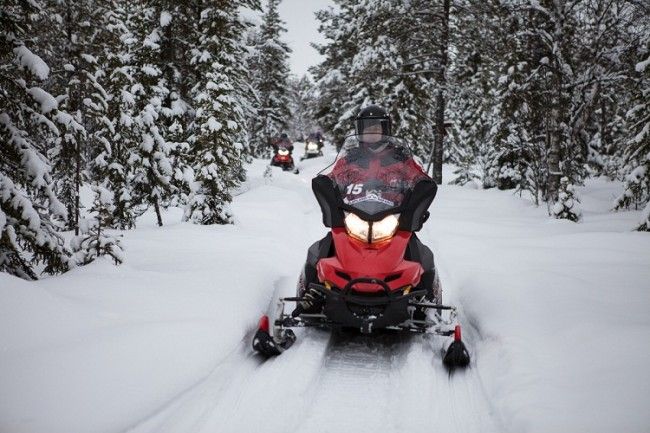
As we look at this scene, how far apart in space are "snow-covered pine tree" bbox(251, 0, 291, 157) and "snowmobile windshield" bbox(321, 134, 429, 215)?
3115cm

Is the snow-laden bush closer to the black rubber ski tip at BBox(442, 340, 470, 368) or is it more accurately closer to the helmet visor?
the helmet visor

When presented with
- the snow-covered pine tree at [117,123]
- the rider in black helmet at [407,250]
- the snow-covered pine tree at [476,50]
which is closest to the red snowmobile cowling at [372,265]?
the rider in black helmet at [407,250]

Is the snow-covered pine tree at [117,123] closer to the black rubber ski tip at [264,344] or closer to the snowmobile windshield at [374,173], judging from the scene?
the snowmobile windshield at [374,173]

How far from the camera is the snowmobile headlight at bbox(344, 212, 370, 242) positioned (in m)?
4.43

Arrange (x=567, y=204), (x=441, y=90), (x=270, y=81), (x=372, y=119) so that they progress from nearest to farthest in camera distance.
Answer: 1. (x=372, y=119)
2. (x=567, y=204)
3. (x=441, y=90)
4. (x=270, y=81)

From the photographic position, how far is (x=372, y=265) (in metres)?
4.24

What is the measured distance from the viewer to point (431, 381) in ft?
12.5

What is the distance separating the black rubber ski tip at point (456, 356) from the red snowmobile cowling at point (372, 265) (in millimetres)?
687

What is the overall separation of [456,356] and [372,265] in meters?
1.11

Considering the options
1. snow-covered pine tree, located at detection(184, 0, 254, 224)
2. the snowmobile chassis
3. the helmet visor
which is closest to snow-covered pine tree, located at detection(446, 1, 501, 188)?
snow-covered pine tree, located at detection(184, 0, 254, 224)

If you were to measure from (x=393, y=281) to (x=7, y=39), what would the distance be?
5271mm

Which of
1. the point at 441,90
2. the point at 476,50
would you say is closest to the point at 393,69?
the point at 441,90

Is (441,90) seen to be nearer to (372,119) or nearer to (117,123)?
(117,123)

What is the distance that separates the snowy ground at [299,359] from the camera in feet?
10.0
